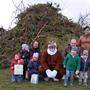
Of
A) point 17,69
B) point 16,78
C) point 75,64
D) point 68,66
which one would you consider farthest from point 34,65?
point 75,64

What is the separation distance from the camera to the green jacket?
15.3m

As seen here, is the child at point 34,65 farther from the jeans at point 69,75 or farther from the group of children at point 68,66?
the jeans at point 69,75

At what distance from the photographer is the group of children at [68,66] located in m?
15.4

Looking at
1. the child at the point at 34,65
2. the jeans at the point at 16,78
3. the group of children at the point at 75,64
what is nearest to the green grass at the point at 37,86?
the jeans at the point at 16,78

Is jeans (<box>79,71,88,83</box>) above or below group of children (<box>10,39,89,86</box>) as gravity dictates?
below

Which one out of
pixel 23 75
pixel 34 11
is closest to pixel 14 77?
pixel 23 75

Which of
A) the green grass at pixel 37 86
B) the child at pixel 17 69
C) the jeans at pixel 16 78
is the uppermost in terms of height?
the child at pixel 17 69

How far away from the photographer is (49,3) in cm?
2002

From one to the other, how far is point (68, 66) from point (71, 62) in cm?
17

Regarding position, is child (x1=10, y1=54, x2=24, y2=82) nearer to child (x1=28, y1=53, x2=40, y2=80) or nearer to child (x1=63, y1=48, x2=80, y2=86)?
child (x1=28, y1=53, x2=40, y2=80)

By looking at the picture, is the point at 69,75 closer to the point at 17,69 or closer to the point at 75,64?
the point at 75,64

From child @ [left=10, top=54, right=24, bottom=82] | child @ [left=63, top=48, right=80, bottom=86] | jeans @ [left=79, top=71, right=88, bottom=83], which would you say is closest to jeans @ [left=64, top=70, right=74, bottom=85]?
child @ [left=63, top=48, right=80, bottom=86]

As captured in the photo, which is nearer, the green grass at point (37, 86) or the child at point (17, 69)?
the green grass at point (37, 86)

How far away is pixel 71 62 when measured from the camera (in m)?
15.3
